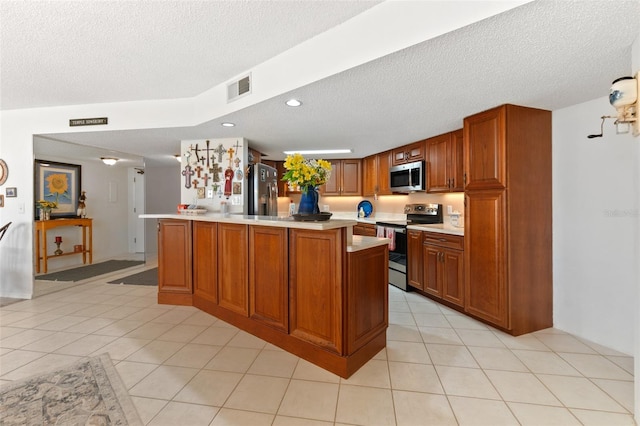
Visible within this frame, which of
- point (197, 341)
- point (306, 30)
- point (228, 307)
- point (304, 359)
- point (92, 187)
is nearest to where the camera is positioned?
point (306, 30)

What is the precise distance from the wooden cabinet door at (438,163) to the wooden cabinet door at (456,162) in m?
0.05

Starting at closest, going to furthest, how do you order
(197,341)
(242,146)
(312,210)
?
(312,210) < (197,341) < (242,146)

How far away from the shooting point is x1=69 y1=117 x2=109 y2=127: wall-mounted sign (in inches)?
137

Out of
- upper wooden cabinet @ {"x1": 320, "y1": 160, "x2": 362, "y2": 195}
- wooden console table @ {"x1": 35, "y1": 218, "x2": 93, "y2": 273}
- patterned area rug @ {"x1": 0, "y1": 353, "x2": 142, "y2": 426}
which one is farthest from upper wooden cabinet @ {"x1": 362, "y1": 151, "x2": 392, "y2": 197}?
wooden console table @ {"x1": 35, "y1": 218, "x2": 93, "y2": 273}

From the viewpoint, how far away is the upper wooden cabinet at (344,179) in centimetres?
548

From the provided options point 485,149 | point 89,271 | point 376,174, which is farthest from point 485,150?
point 89,271

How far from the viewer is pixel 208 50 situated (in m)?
2.20

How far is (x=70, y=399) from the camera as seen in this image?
1.72m

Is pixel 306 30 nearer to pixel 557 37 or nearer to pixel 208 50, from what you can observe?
pixel 208 50

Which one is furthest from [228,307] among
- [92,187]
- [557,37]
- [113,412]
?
[92,187]

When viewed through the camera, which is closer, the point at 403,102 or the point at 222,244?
the point at 403,102

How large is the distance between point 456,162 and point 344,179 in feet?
7.57

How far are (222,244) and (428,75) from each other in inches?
91.9

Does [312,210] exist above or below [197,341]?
above
